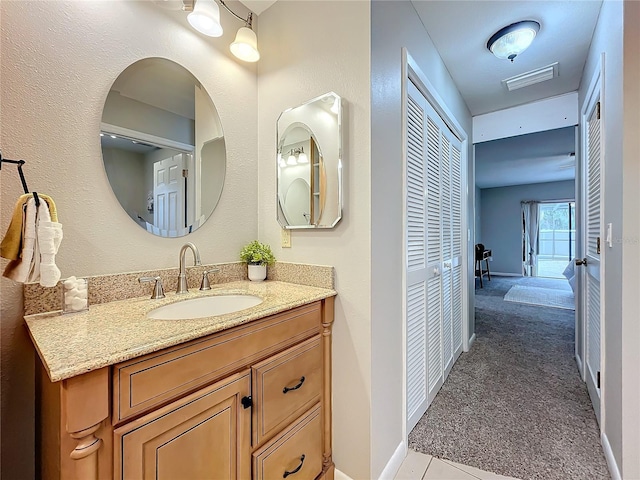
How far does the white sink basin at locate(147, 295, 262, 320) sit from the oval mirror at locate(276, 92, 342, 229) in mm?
440

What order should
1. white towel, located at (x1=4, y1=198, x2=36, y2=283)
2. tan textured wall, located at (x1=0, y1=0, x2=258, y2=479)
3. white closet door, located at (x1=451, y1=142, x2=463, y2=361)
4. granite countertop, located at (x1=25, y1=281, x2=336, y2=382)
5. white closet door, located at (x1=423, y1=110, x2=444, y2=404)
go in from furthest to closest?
white closet door, located at (x1=451, y1=142, x2=463, y2=361) < white closet door, located at (x1=423, y1=110, x2=444, y2=404) < tan textured wall, located at (x1=0, y1=0, x2=258, y2=479) < white towel, located at (x1=4, y1=198, x2=36, y2=283) < granite countertop, located at (x1=25, y1=281, x2=336, y2=382)

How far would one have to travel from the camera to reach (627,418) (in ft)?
3.95

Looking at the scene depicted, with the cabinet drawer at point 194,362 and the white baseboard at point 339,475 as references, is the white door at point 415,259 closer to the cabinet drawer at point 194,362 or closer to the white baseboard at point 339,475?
the white baseboard at point 339,475

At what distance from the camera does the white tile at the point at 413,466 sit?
1.37 m

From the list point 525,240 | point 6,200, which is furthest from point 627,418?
point 525,240

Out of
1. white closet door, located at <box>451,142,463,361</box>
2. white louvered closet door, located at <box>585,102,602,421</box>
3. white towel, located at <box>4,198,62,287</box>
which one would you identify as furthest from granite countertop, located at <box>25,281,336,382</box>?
white louvered closet door, located at <box>585,102,602,421</box>

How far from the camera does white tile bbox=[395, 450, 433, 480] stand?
1365mm

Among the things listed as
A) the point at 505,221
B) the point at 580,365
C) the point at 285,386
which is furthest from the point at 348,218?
the point at 505,221

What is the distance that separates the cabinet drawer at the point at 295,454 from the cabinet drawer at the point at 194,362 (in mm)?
331

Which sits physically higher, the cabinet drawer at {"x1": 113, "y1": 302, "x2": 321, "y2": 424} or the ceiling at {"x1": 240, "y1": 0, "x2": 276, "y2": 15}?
the ceiling at {"x1": 240, "y1": 0, "x2": 276, "y2": 15}

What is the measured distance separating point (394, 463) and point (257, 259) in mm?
1204

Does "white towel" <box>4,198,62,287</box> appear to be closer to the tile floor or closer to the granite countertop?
the granite countertop

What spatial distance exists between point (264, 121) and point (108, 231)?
3.20 feet

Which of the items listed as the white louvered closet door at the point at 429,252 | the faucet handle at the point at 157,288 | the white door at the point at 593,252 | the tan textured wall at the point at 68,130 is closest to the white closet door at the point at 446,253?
the white louvered closet door at the point at 429,252
